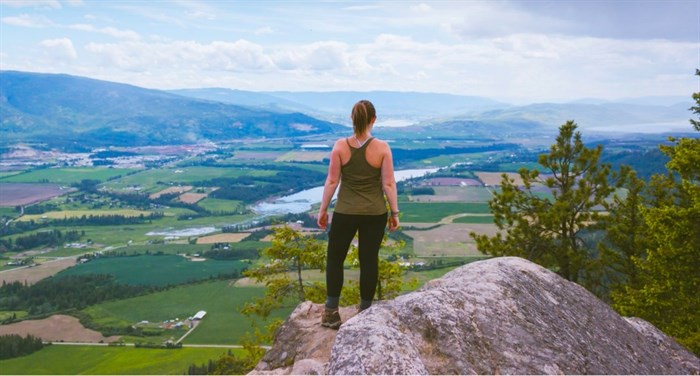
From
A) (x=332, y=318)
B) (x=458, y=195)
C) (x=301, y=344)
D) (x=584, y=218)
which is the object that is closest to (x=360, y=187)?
(x=332, y=318)

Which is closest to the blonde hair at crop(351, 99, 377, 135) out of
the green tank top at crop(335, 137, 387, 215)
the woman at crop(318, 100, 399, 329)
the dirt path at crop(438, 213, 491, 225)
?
the woman at crop(318, 100, 399, 329)

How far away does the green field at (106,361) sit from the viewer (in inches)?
2707

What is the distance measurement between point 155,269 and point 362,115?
11930 cm

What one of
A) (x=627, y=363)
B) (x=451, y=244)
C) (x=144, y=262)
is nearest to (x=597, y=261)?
(x=627, y=363)

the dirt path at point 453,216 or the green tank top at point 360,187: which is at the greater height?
the green tank top at point 360,187

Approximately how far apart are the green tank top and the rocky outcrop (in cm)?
182

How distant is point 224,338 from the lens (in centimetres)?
7788

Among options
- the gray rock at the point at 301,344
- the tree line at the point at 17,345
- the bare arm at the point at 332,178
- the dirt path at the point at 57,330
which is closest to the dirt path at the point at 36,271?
the dirt path at the point at 57,330

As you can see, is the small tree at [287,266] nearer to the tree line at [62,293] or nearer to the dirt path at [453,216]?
the tree line at [62,293]

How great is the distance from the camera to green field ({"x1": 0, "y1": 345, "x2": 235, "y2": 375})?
6875cm

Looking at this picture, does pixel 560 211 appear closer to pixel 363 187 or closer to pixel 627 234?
pixel 627 234

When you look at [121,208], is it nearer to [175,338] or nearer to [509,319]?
[175,338]

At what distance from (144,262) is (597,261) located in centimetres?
11690

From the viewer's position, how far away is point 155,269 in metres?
118
